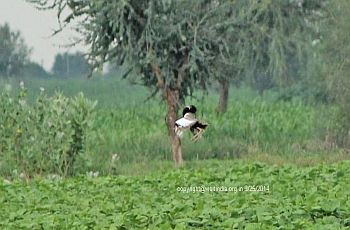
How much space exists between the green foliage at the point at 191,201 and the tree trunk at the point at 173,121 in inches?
188

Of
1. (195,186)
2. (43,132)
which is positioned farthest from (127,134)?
(195,186)

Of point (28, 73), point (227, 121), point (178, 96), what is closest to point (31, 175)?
point (178, 96)

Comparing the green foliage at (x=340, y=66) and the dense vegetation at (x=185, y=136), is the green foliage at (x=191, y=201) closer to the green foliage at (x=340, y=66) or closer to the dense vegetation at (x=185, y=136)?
the dense vegetation at (x=185, y=136)

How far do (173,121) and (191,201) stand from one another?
9.86 m

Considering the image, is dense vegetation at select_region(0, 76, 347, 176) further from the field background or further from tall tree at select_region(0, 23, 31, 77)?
tall tree at select_region(0, 23, 31, 77)

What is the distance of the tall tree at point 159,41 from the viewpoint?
67.2 feet

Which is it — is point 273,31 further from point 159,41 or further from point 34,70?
point 34,70

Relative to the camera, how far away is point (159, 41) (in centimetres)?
2081

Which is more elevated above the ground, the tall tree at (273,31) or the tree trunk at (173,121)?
the tall tree at (273,31)

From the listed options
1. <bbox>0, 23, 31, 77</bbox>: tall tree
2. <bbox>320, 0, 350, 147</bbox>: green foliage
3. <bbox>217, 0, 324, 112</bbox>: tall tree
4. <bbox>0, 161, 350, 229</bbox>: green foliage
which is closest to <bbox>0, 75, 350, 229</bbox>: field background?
<bbox>0, 161, 350, 229</bbox>: green foliage

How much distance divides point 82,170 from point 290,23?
1453 cm

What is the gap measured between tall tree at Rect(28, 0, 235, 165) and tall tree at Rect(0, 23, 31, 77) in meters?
32.9

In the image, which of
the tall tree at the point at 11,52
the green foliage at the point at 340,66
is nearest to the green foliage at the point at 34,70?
the tall tree at the point at 11,52

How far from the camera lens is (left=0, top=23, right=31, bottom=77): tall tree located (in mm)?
53625
